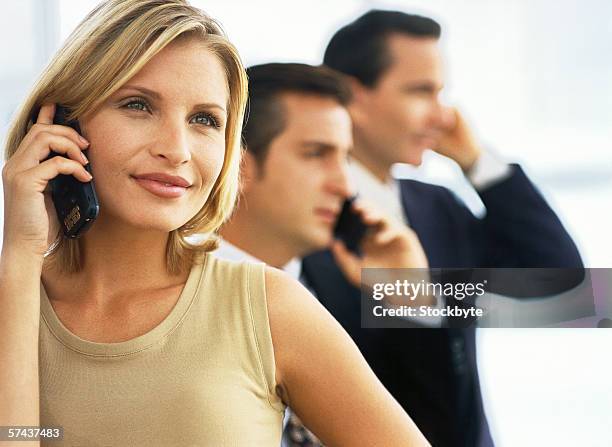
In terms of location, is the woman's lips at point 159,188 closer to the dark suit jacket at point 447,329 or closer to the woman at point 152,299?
the woman at point 152,299

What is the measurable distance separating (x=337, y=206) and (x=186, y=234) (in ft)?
1.40

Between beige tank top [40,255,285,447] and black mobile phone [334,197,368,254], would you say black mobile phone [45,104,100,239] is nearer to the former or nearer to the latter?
beige tank top [40,255,285,447]

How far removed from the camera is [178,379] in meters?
0.84

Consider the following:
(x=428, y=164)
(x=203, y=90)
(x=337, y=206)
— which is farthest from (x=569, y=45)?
(x=203, y=90)

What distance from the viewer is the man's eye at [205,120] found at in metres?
0.92

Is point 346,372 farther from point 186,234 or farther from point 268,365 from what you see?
point 186,234

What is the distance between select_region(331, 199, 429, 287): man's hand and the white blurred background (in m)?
0.10

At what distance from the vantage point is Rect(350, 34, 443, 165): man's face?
1.34 m

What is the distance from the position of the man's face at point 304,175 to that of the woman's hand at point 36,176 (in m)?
0.47

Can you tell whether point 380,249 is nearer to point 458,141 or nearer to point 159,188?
point 458,141

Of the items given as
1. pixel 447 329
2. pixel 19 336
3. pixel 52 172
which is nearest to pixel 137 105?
pixel 52 172

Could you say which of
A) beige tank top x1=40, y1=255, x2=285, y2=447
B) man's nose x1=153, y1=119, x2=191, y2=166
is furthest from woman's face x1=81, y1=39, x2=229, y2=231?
beige tank top x1=40, y1=255, x2=285, y2=447

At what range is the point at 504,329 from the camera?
135cm

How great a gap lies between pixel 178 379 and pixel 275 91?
2.13ft
